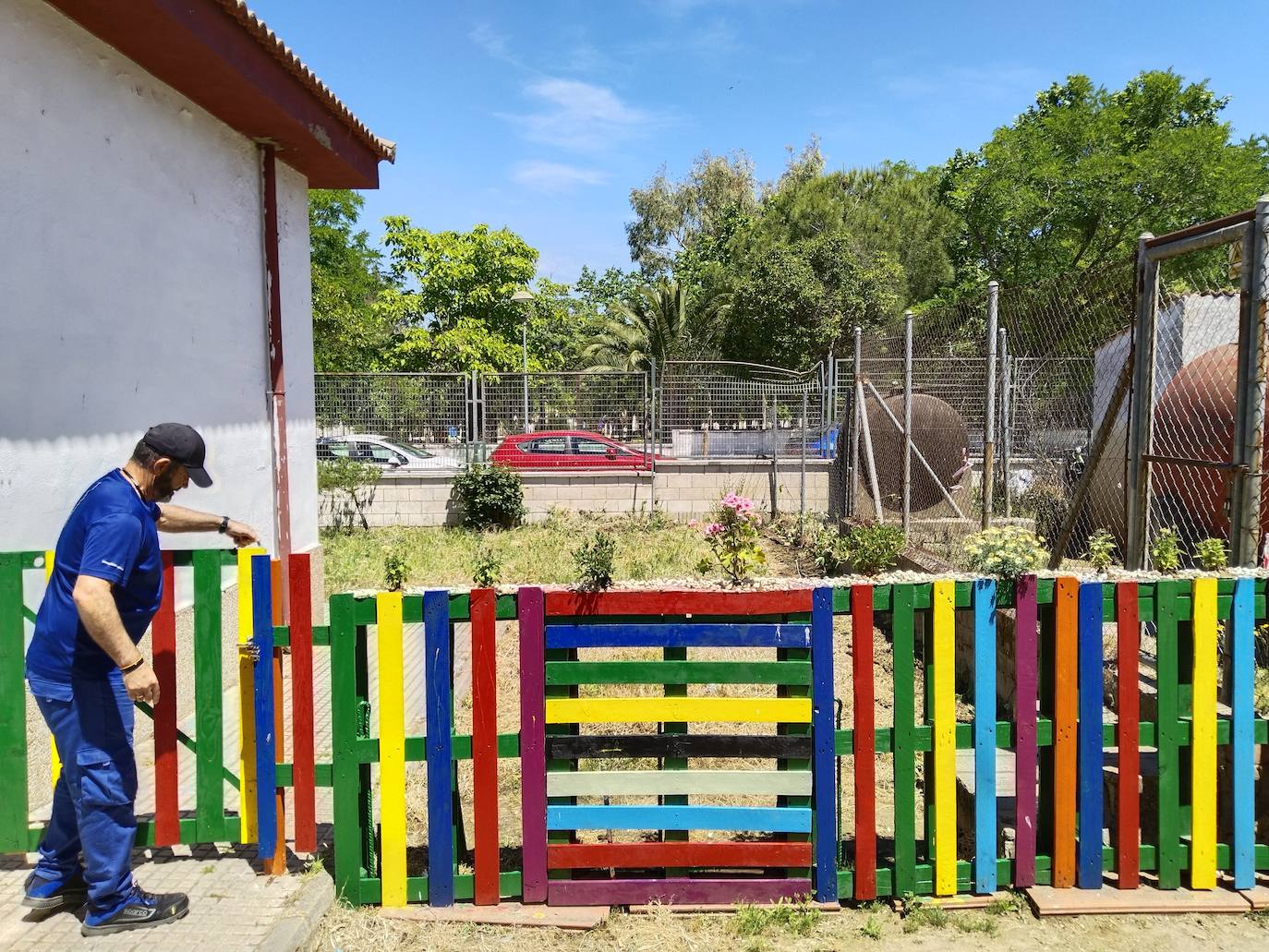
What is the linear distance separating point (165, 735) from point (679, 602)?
2.03 meters

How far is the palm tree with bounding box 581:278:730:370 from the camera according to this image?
30.2m

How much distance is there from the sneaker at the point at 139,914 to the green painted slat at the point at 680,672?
5.11ft

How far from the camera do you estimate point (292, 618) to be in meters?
3.18

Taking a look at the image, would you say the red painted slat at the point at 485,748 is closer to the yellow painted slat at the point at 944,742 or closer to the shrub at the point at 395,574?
the shrub at the point at 395,574

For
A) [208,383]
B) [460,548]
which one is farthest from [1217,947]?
[460,548]

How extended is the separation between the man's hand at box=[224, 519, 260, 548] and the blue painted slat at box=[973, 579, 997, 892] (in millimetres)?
2848

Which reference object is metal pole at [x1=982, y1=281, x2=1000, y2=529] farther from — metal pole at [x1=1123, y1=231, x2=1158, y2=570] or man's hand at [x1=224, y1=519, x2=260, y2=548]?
man's hand at [x1=224, y1=519, x2=260, y2=548]

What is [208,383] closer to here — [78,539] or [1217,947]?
[78,539]

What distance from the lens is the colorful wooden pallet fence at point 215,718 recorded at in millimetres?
3236

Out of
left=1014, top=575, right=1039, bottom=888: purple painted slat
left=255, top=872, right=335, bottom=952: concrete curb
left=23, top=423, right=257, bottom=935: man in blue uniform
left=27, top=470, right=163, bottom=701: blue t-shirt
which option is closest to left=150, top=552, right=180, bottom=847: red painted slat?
left=23, top=423, right=257, bottom=935: man in blue uniform

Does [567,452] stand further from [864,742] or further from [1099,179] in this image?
[1099,179]

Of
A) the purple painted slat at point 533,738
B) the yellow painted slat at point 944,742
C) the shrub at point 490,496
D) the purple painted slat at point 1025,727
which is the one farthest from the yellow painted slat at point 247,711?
the shrub at point 490,496

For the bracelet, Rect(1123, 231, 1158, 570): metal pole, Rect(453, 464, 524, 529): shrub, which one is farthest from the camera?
Rect(453, 464, 524, 529): shrub

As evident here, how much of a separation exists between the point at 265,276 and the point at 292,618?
538cm
